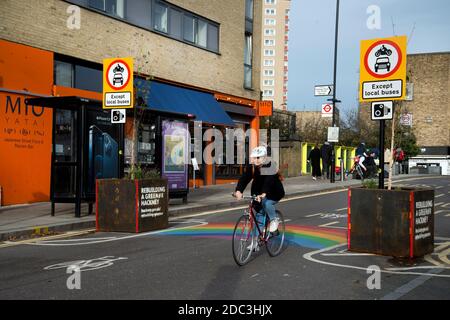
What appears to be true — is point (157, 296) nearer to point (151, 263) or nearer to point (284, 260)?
point (151, 263)

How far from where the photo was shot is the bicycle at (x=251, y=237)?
6.94 m

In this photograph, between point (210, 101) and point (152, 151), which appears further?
point (210, 101)

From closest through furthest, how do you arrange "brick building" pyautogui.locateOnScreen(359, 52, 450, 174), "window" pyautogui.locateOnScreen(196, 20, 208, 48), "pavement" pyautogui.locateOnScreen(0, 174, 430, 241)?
1. "pavement" pyautogui.locateOnScreen(0, 174, 430, 241)
2. "window" pyautogui.locateOnScreen(196, 20, 208, 48)
3. "brick building" pyautogui.locateOnScreen(359, 52, 450, 174)

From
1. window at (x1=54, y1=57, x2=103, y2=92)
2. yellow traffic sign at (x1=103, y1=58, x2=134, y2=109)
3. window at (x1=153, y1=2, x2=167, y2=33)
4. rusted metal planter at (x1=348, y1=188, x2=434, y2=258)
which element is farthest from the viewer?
window at (x1=153, y1=2, x2=167, y2=33)

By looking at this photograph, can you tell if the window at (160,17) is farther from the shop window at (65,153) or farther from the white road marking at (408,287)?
the white road marking at (408,287)

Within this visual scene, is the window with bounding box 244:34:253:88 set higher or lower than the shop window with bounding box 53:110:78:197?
higher

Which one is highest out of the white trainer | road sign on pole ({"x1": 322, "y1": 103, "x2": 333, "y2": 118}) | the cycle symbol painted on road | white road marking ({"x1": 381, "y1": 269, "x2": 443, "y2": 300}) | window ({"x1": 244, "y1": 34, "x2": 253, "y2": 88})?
window ({"x1": 244, "y1": 34, "x2": 253, "y2": 88})

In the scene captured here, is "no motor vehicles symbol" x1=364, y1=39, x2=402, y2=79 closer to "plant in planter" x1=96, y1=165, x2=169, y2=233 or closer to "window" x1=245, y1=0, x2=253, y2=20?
"plant in planter" x1=96, y1=165, x2=169, y2=233

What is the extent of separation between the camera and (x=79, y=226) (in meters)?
10.6

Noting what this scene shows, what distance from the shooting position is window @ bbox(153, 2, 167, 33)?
19875 mm

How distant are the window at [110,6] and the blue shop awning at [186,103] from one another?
2605 millimetres

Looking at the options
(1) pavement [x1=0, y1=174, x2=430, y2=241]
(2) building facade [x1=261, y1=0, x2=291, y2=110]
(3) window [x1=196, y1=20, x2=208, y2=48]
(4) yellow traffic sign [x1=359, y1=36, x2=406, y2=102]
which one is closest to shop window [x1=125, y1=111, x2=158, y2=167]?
(1) pavement [x1=0, y1=174, x2=430, y2=241]
